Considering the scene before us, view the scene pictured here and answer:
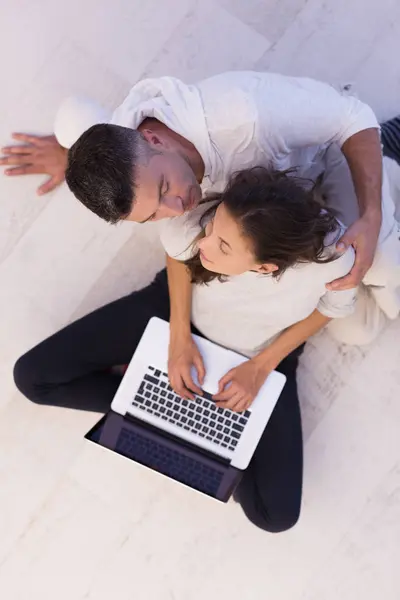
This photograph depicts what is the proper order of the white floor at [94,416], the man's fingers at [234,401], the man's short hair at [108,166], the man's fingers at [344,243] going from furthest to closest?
the white floor at [94,416], the man's fingers at [234,401], the man's fingers at [344,243], the man's short hair at [108,166]

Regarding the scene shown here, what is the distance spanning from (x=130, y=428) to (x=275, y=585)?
48 cm

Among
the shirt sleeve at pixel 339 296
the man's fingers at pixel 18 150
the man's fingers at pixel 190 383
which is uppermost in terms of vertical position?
the shirt sleeve at pixel 339 296

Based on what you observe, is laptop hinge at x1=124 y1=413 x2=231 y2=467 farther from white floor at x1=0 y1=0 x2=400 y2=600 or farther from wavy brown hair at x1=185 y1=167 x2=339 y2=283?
wavy brown hair at x1=185 y1=167 x2=339 y2=283

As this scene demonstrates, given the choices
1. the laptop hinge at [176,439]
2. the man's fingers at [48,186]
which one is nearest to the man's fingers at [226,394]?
the laptop hinge at [176,439]

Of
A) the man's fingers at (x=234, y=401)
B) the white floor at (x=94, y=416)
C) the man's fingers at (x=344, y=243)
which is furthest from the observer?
the white floor at (x=94, y=416)

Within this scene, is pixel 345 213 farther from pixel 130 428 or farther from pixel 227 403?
pixel 130 428

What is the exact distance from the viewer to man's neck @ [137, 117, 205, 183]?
849mm

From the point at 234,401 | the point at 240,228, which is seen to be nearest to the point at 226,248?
the point at 240,228

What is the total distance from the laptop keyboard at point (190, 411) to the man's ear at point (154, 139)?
0.47 meters

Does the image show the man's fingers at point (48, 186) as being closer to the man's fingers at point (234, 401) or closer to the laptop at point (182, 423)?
the laptop at point (182, 423)

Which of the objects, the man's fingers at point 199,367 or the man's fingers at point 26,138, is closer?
the man's fingers at point 199,367

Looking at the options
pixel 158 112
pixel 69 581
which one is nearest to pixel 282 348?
pixel 158 112

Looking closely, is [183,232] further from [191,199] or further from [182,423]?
[182,423]

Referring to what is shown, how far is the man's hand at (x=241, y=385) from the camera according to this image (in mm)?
1085
